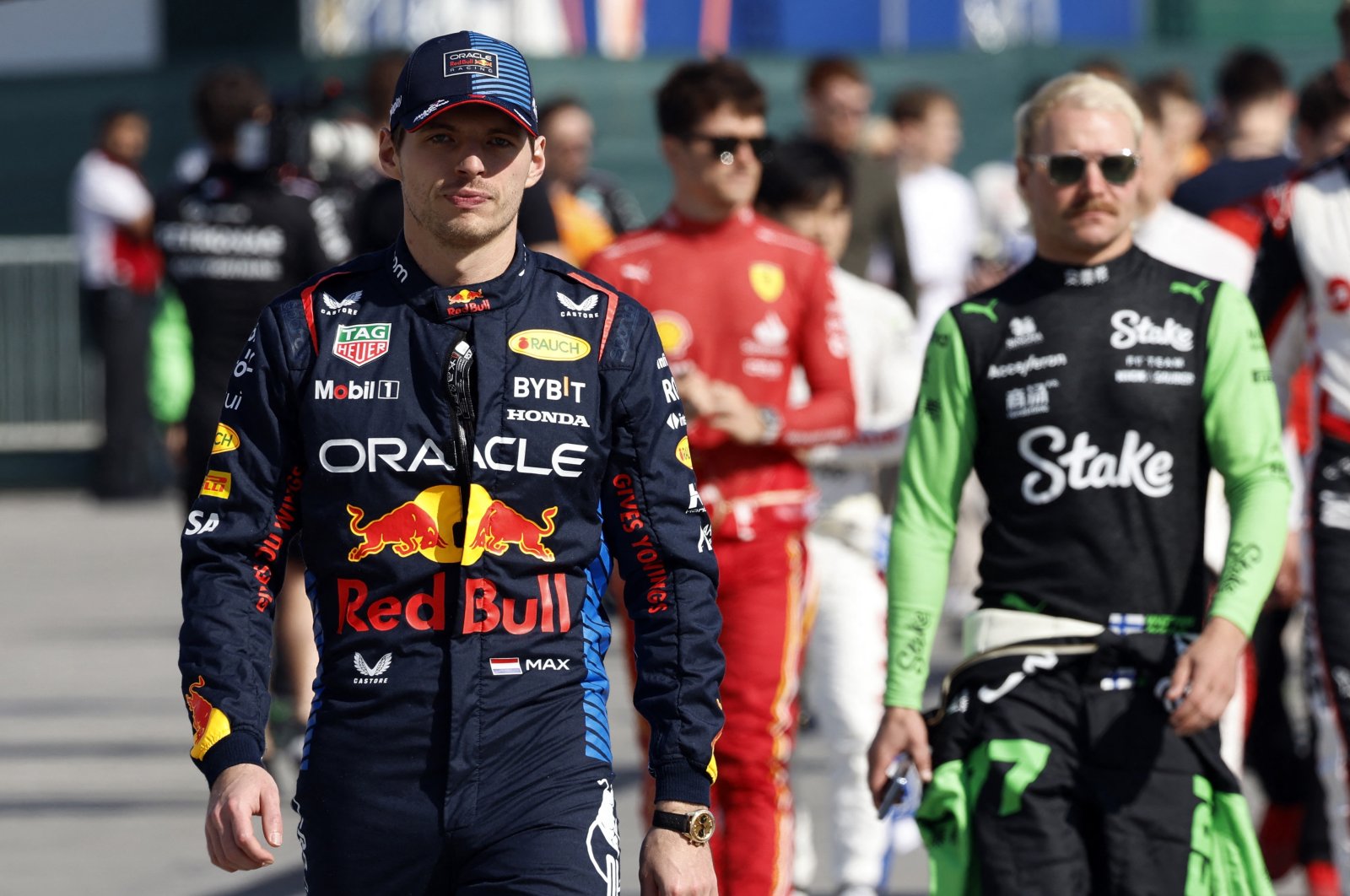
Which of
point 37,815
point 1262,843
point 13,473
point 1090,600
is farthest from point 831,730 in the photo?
point 13,473

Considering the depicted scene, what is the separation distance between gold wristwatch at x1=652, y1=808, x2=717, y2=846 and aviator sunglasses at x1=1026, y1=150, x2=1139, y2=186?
1.88 meters

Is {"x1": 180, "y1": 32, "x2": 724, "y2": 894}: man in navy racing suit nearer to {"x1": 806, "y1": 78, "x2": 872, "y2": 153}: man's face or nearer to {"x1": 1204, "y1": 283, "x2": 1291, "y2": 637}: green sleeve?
{"x1": 1204, "y1": 283, "x2": 1291, "y2": 637}: green sleeve

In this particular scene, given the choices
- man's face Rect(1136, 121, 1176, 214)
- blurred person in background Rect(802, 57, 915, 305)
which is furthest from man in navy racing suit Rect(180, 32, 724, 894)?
blurred person in background Rect(802, 57, 915, 305)

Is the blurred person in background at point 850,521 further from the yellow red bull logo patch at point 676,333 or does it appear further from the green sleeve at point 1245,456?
the green sleeve at point 1245,456

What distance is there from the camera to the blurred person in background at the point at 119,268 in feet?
60.0

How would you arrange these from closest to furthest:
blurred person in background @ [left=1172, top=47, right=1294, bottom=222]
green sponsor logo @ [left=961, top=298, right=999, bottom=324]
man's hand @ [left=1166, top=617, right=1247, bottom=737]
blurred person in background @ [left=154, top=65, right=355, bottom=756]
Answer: man's hand @ [left=1166, top=617, right=1247, bottom=737], green sponsor logo @ [left=961, top=298, right=999, bottom=324], blurred person in background @ [left=154, top=65, right=355, bottom=756], blurred person in background @ [left=1172, top=47, right=1294, bottom=222]

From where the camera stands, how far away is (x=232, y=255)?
9203 millimetres

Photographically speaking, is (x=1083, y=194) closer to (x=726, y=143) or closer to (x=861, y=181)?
(x=726, y=143)

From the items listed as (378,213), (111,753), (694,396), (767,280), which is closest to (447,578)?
(694,396)

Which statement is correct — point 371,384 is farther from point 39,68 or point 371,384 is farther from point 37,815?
point 39,68

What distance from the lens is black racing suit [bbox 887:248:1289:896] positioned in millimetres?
4930

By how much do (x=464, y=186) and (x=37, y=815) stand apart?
554cm

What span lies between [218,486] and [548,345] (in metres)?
0.61

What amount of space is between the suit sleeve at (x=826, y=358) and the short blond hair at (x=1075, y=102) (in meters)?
1.31
